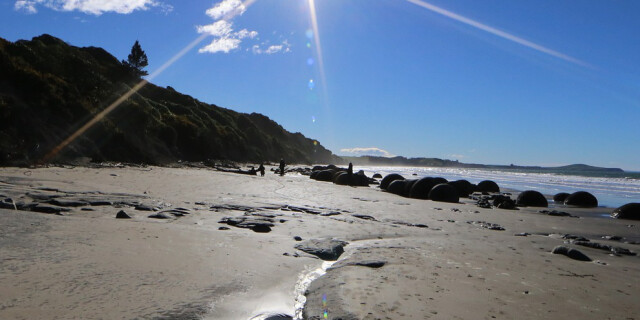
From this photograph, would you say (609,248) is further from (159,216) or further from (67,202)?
(67,202)

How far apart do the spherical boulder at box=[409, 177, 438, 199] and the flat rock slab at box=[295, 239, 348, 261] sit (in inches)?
503

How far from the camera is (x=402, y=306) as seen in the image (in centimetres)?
333

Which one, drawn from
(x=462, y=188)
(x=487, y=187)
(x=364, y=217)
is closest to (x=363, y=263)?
(x=364, y=217)

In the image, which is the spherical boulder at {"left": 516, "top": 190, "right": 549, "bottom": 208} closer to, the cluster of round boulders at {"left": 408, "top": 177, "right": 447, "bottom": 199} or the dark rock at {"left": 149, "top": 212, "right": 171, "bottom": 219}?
the cluster of round boulders at {"left": 408, "top": 177, "right": 447, "bottom": 199}

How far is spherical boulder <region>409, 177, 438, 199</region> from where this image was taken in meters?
17.9

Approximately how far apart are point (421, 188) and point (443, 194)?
1.44 meters

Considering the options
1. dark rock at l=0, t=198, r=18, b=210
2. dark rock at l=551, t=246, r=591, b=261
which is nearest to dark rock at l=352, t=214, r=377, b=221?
dark rock at l=551, t=246, r=591, b=261

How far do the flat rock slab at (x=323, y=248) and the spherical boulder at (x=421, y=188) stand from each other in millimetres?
12783

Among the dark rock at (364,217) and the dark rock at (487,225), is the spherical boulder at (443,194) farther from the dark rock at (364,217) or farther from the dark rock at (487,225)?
the dark rock at (364,217)

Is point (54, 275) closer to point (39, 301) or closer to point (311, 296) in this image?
point (39, 301)

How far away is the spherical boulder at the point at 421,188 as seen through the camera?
1788 cm

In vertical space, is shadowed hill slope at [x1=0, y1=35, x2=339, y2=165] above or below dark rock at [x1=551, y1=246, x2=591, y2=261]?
above

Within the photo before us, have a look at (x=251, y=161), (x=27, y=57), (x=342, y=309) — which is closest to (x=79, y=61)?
(x=27, y=57)

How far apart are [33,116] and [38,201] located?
489 inches
